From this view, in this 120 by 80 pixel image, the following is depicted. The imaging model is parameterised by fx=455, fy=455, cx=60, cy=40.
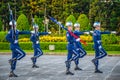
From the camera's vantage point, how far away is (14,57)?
19.4m

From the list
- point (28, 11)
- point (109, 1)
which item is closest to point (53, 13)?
point (28, 11)

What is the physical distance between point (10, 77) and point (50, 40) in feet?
76.1

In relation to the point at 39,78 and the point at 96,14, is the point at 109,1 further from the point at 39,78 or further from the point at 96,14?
the point at 39,78

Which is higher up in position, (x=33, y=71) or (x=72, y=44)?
(x=72, y=44)

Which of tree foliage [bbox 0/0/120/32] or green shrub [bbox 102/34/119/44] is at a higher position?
tree foliage [bbox 0/0/120/32]

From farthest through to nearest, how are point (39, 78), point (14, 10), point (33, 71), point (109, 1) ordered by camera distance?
point (14, 10), point (109, 1), point (33, 71), point (39, 78)

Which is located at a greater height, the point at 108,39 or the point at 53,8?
the point at 53,8

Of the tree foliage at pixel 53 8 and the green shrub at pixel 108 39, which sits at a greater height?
the tree foliage at pixel 53 8

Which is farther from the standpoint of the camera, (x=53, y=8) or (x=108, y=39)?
(x=53, y=8)

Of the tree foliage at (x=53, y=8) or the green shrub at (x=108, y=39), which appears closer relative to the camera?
the green shrub at (x=108, y=39)

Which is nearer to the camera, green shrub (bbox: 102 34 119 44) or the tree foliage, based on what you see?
green shrub (bbox: 102 34 119 44)

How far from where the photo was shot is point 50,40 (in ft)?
138

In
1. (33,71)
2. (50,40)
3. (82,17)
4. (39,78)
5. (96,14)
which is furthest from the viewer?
(96,14)

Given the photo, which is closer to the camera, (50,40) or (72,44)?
(72,44)
